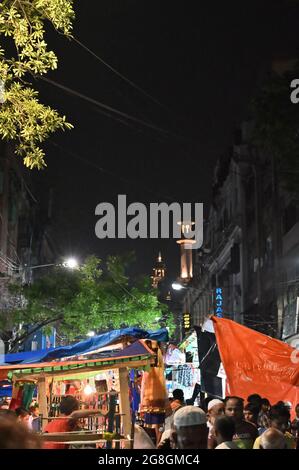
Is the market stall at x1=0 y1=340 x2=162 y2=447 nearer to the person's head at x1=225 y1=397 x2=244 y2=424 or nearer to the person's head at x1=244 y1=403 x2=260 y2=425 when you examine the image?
the person's head at x1=225 y1=397 x2=244 y2=424

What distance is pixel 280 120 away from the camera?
15383 millimetres

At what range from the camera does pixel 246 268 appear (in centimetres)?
5047

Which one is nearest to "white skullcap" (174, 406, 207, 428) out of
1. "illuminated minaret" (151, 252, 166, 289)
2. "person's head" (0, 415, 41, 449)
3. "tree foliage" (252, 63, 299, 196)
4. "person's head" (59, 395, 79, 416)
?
"person's head" (0, 415, 41, 449)

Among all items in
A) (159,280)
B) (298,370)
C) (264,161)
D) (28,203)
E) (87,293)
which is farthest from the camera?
(159,280)

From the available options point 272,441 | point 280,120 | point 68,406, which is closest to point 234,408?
point 68,406

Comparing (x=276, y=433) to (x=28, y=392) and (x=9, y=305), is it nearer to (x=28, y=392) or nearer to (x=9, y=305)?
(x=28, y=392)

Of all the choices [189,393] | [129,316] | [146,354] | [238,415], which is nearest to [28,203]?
[129,316]

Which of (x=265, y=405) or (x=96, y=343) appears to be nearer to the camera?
(x=265, y=405)

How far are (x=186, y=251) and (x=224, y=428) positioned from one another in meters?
71.7

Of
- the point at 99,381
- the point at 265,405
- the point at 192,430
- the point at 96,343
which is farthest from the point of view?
the point at 99,381

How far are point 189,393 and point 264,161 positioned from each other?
81.2 feet

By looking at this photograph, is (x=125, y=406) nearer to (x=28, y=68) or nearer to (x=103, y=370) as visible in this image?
(x=103, y=370)

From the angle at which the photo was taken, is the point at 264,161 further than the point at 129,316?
Yes

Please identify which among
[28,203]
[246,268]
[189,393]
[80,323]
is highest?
[28,203]
